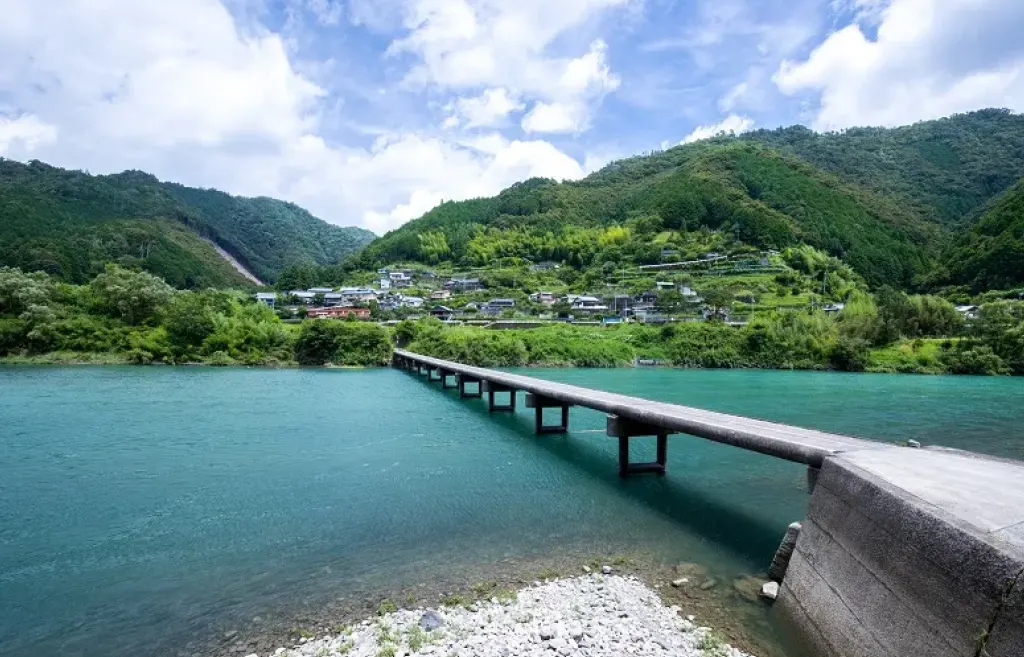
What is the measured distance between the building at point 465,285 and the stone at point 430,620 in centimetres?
9182

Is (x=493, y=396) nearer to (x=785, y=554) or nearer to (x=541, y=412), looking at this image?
(x=541, y=412)

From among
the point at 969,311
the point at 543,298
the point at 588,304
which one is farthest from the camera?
the point at 543,298

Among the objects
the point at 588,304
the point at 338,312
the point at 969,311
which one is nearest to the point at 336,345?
the point at 338,312

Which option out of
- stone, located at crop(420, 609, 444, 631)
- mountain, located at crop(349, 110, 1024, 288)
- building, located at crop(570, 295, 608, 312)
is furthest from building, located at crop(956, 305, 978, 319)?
stone, located at crop(420, 609, 444, 631)

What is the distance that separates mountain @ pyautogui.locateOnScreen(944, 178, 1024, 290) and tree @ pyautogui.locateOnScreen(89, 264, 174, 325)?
10054 centimetres

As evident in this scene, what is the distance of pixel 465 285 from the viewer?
101 meters

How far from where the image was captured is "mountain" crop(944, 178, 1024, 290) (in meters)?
74.7

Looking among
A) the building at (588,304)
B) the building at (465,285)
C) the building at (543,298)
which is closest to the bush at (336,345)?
the building at (588,304)

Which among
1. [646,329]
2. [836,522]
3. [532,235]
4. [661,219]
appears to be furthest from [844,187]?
[836,522]

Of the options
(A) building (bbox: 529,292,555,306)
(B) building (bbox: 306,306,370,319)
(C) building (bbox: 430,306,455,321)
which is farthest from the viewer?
(A) building (bbox: 529,292,555,306)

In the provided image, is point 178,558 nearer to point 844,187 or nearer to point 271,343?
point 271,343

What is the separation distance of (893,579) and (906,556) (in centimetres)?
28

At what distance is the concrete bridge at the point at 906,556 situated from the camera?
4.29 meters

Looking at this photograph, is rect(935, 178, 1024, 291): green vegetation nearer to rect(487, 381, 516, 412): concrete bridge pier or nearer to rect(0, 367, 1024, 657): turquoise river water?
rect(0, 367, 1024, 657): turquoise river water
